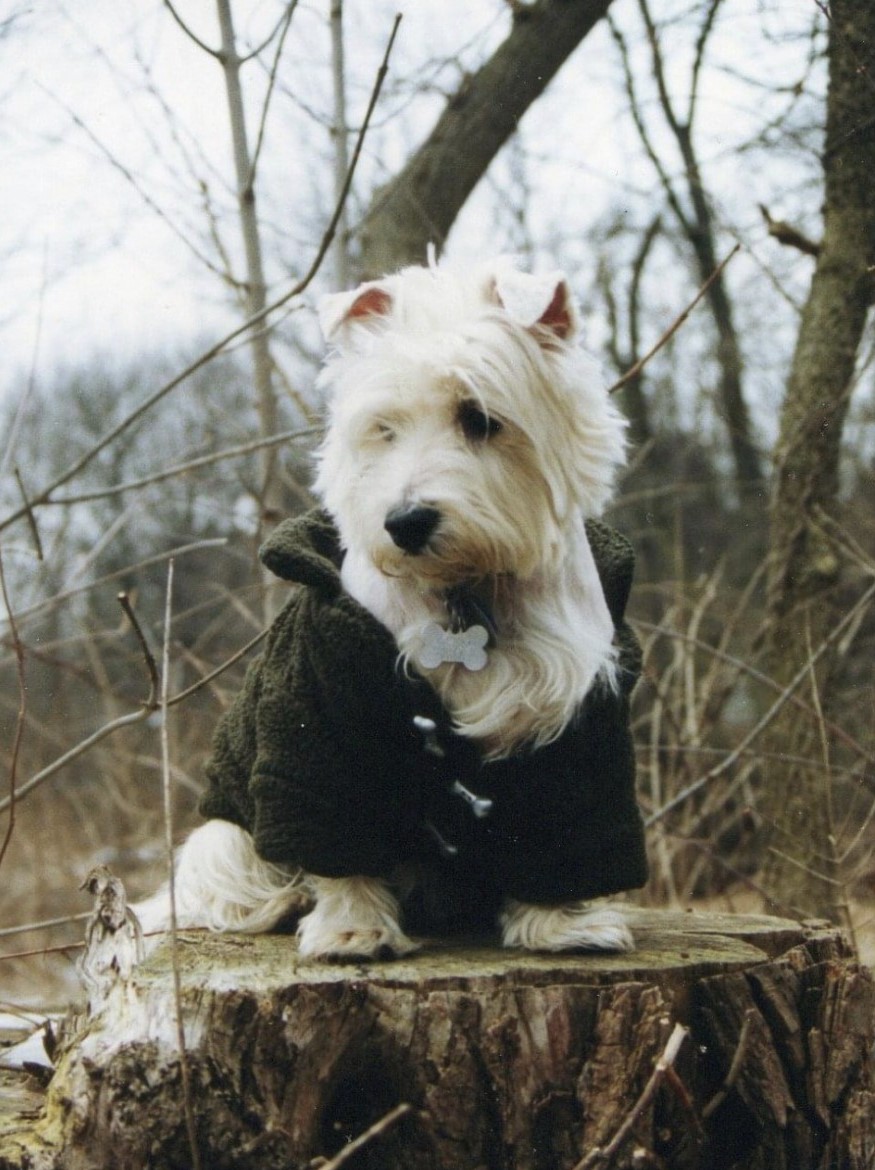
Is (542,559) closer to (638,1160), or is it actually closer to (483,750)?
(483,750)

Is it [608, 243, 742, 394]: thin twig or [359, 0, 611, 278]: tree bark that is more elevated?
[359, 0, 611, 278]: tree bark

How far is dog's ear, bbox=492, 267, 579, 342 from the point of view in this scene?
280 centimetres

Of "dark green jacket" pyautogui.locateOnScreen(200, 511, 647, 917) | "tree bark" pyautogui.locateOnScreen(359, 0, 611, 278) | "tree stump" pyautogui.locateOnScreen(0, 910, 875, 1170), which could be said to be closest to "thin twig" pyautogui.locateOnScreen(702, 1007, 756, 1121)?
"tree stump" pyautogui.locateOnScreen(0, 910, 875, 1170)

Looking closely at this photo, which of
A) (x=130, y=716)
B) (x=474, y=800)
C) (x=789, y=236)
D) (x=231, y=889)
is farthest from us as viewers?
(x=789, y=236)

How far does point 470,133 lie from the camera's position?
595 cm

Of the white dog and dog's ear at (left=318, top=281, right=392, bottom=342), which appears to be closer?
the white dog

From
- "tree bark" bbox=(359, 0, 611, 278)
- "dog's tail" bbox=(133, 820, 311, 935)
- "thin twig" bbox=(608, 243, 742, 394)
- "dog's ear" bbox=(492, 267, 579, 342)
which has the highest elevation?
"tree bark" bbox=(359, 0, 611, 278)

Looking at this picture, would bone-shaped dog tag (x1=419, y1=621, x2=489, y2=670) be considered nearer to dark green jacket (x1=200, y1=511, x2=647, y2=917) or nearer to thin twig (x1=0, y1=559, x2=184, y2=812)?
dark green jacket (x1=200, y1=511, x2=647, y2=917)

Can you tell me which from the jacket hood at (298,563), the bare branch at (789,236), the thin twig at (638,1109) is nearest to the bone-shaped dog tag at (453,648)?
the jacket hood at (298,563)

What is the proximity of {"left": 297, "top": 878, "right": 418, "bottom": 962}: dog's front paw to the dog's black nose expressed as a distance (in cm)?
78

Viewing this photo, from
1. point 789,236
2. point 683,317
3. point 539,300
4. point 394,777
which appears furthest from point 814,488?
point 394,777

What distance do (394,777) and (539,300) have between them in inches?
41.4

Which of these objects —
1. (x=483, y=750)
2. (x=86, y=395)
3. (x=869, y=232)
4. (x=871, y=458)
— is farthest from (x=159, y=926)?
(x=86, y=395)

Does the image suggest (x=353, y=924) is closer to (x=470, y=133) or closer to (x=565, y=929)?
(x=565, y=929)
